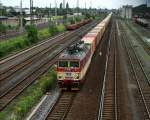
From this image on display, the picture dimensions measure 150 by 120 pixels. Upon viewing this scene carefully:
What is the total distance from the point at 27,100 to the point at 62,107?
224 centimetres

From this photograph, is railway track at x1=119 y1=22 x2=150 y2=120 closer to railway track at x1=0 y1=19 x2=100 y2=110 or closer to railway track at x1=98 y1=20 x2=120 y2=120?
railway track at x1=98 y1=20 x2=120 y2=120

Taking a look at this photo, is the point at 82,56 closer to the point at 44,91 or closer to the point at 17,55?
the point at 44,91

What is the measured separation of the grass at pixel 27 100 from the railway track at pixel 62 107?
4.68ft

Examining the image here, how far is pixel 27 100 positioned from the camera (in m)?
23.2

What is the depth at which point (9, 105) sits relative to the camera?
77.4 ft

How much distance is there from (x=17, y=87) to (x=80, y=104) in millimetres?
6964

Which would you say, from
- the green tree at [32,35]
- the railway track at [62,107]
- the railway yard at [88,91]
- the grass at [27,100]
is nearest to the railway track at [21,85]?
the railway yard at [88,91]

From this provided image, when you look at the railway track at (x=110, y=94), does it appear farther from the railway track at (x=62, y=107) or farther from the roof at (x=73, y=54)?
the roof at (x=73, y=54)

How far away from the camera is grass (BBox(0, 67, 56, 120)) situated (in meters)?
20.8

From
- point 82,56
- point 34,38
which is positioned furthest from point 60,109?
point 34,38

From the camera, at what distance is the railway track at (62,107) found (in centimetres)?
2109

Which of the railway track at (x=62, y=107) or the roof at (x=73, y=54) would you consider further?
the roof at (x=73, y=54)

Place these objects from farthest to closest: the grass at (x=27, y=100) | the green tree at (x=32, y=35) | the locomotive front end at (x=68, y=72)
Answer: the green tree at (x=32, y=35) → the locomotive front end at (x=68, y=72) → the grass at (x=27, y=100)

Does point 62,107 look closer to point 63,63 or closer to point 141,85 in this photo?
point 63,63
